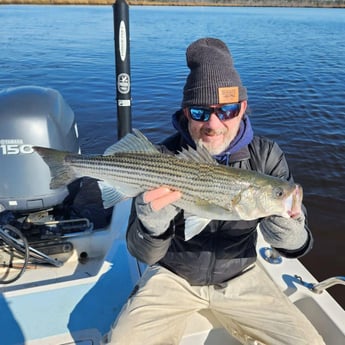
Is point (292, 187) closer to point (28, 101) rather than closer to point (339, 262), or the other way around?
point (28, 101)

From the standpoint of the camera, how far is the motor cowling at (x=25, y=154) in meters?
3.78

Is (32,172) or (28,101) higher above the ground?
(28,101)

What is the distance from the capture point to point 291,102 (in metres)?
13.3

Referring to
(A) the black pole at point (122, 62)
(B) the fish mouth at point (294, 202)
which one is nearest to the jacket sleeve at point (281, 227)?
(B) the fish mouth at point (294, 202)

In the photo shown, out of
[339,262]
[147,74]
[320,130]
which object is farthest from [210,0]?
[339,262]

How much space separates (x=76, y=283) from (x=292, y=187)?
215 cm

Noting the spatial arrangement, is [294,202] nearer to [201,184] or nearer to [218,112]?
[201,184]

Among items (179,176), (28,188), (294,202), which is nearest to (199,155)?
(179,176)

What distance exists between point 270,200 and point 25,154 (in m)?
2.61

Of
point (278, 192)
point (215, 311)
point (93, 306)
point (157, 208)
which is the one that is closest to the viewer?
point (278, 192)

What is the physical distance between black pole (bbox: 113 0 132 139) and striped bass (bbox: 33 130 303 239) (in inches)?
82.8

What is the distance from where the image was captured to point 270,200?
2.50 m

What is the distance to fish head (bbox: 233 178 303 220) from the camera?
2473mm

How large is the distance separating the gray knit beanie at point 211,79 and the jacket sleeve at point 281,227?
1.74ft
